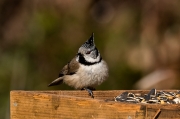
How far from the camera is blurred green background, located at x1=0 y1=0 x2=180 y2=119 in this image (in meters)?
7.23

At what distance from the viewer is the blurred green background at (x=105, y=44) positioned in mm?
7234

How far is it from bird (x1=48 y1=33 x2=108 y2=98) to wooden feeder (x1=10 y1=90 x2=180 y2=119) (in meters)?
1.45

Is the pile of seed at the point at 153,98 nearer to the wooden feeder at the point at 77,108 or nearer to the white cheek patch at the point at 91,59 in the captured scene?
the wooden feeder at the point at 77,108

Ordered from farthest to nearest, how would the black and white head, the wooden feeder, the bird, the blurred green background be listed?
the blurred green background, the black and white head, the bird, the wooden feeder

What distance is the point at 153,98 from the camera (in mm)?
3996

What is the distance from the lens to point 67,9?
8.01m

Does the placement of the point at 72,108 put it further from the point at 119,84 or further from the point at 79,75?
the point at 119,84

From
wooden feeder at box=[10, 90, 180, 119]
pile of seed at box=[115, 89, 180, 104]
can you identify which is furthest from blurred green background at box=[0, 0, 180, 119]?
wooden feeder at box=[10, 90, 180, 119]

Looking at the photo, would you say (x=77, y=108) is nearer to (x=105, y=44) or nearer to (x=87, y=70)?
(x=87, y=70)

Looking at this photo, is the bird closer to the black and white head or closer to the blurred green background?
the black and white head

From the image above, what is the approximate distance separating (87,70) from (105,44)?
2188 millimetres

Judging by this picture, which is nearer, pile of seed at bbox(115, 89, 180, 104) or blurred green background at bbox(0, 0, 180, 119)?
pile of seed at bbox(115, 89, 180, 104)

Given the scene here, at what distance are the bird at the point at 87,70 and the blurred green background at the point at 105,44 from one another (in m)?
1.57

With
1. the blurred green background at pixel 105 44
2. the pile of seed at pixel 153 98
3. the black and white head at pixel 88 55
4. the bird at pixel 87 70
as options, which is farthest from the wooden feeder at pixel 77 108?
the blurred green background at pixel 105 44
